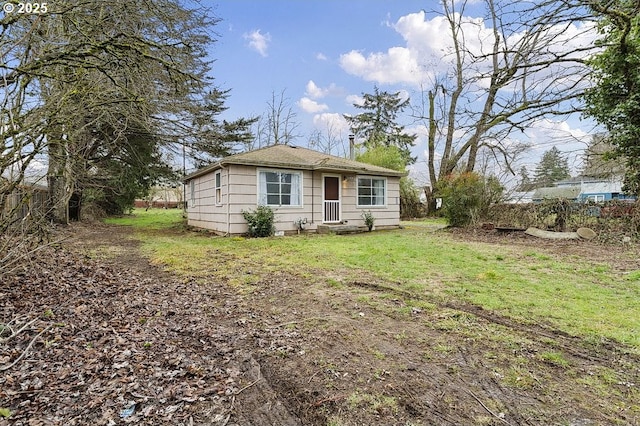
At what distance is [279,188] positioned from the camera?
36.2 feet

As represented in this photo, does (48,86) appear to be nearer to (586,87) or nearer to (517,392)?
(517,392)

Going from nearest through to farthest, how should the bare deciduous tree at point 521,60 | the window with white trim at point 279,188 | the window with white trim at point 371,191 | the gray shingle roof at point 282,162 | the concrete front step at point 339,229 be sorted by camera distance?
the bare deciduous tree at point 521,60 → the gray shingle roof at point 282,162 → the window with white trim at point 279,188 → the concrete front step at point 339,229 → the window with white trim at point 371,191

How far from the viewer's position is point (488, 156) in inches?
720

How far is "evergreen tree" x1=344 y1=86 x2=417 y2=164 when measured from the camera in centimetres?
2972

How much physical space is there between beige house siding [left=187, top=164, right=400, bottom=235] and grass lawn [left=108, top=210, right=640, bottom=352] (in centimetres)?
164

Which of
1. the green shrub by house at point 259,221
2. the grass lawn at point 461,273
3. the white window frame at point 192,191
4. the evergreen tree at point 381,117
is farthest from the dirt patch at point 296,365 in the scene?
the evergreen tree at point 381,117

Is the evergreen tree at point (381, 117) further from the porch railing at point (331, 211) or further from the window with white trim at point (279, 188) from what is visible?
the window with white trim at point (279, 188)

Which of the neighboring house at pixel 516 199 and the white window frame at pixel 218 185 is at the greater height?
the white window frame at pixel 218 185

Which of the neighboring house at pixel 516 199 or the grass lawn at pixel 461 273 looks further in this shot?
the neighboring house at pixel 516 199

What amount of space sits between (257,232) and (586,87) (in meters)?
8.77

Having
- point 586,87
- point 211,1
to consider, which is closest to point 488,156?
point 586,87

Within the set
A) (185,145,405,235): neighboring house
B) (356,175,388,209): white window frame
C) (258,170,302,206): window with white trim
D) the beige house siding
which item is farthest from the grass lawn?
(356,175,388,209): white window frame

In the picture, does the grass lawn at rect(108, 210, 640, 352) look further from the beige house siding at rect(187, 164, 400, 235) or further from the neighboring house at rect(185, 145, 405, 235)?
the neighboring house at rect(185, 145, 405, 235)

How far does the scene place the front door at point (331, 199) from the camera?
12203mm
